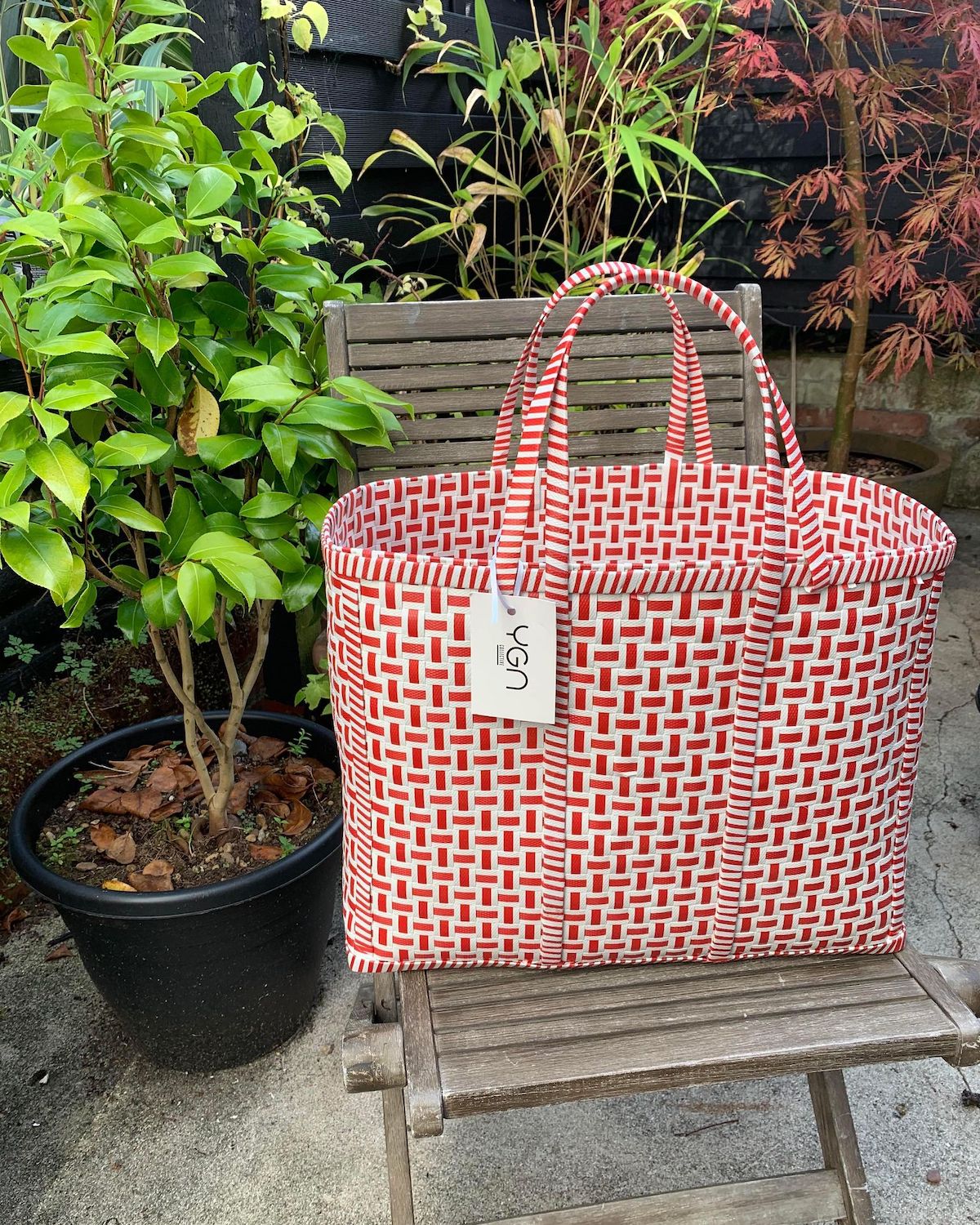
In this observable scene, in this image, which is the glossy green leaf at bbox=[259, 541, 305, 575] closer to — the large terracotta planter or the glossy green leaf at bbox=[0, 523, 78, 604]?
the glossy green leaf at bbox=[0, 523, 78, 604]

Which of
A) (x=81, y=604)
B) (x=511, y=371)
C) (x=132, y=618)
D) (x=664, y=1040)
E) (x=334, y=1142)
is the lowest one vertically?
(x=334, y=1142)

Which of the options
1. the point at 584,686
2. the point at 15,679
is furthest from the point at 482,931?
the point at 15,679

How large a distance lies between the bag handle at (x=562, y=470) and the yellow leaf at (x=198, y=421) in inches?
20.8

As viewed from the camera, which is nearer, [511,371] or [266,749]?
[511,371]

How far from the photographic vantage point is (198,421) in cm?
141

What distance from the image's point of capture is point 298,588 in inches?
59.7

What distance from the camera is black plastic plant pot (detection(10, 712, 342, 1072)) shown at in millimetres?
1527

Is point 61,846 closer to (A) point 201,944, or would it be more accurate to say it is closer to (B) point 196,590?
(A) point 201,944

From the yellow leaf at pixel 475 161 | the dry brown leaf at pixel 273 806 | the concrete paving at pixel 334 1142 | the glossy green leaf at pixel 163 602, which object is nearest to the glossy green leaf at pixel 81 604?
→ the glossy green leaf at pixel 163 602

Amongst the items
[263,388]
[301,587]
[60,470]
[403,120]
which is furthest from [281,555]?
[403,120]

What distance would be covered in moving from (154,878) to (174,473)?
2.22 ft

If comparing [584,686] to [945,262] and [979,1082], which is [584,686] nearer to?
[979,1082]

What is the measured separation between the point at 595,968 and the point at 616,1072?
18 cm

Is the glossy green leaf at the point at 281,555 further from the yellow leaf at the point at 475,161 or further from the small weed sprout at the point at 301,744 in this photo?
the yellow leaf at the point at 475,161
